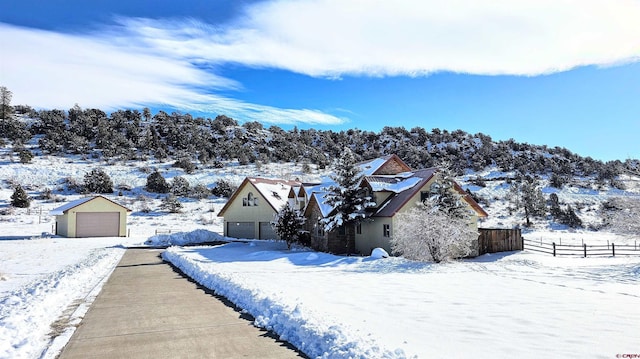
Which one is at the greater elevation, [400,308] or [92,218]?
[92,218]

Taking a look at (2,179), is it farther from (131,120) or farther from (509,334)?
(509,334)

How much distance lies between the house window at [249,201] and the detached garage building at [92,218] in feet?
40.5

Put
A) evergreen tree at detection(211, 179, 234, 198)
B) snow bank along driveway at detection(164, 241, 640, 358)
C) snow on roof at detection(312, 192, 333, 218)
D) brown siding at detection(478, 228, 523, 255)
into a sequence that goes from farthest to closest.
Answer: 1. evergreen tree at detection(211, 179, 234, 198)
2. snow on roof at detection(312, 192, 333, 218)
3. brown siding at detection(478, 228, 523, 255)
4. snow bank along driveway at detection(164, 241, 640, 358)

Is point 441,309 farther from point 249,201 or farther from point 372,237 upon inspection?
point 249,201

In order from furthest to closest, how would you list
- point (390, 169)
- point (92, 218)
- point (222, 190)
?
point (222, 190) < point (92, 218) < point (390, 169)

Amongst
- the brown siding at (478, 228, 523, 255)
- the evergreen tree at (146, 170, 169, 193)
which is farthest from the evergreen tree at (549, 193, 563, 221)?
the evergreen tree at (146, 170, 169, 193)

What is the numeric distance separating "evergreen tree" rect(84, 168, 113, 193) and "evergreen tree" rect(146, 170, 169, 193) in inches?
195

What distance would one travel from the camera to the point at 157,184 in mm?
57375

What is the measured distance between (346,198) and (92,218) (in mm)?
28698

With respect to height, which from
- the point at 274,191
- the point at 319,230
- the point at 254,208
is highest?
the point at 274,191

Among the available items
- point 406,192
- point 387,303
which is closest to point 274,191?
point 406,192

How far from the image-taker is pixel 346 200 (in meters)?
27.0

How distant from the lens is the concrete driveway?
6.94 meters

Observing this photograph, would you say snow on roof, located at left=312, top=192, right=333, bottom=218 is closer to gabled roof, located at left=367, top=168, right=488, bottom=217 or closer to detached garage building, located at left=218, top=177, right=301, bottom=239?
gabled roof, located at left=367, top=168, right=488, bottom=217
